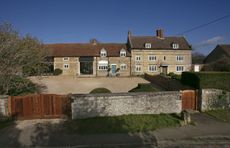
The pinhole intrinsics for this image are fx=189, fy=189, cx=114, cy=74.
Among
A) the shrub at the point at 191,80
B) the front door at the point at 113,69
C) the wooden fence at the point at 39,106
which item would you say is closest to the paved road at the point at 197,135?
the shrub at the point at 191,80

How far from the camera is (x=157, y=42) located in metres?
43.4

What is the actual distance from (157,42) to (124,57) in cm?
892

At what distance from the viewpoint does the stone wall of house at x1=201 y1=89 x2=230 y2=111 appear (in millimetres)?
13289

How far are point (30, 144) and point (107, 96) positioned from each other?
15.7 ft

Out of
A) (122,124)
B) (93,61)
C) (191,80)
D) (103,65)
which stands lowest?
(122,124)

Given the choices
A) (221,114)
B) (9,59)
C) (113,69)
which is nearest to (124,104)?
(221,114)

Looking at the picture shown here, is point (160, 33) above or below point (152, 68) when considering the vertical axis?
above

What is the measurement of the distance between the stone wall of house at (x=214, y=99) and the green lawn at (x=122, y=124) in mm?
3025

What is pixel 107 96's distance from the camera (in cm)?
1130

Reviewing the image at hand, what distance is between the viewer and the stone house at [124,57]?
4022 centimetres

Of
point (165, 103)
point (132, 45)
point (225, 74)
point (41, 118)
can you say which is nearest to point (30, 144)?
point (41, 118)

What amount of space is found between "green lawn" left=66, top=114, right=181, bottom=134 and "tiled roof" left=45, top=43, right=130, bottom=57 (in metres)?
29.9

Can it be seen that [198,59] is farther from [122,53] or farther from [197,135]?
[197,135]

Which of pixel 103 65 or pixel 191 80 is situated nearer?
pixel 191 80
